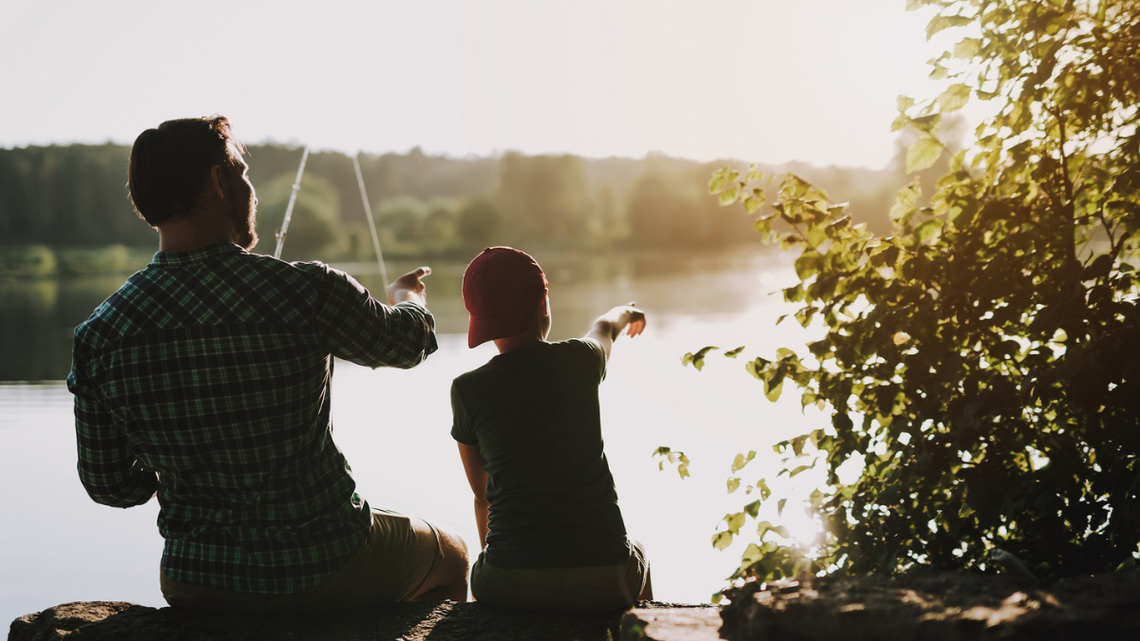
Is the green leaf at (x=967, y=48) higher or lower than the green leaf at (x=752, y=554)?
Answer: higher

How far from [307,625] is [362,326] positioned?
0.71 meters

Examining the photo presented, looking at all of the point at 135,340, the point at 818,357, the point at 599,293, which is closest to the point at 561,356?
the point at 818,357

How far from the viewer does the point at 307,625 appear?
1.92 meters

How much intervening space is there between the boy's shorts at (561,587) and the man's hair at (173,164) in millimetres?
1063

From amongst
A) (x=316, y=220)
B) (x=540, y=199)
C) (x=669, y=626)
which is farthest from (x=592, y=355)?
(x=540, y=199)

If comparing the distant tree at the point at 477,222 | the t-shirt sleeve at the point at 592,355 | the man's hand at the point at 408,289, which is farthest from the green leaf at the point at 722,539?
the distant tree at the point at 477,222

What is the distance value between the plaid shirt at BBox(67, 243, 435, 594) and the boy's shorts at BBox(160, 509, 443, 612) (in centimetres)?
4

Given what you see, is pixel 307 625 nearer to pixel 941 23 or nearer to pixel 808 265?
pixel 808 265

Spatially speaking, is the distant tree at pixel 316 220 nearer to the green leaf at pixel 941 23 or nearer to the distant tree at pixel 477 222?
the distant tree at pixel 477 222

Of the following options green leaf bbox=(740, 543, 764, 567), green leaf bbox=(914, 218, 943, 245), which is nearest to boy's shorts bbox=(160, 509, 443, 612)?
green leaf bbox=(740, 543, 764, 567)

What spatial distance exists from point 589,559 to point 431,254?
2847 cm

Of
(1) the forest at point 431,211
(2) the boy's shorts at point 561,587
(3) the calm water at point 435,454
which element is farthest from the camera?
(1) the forest at point 431,211

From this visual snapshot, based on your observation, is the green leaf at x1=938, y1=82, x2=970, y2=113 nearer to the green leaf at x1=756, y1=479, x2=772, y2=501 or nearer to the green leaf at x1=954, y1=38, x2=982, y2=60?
the green leaf at x1=954, y1=38, x2=982, y2=60

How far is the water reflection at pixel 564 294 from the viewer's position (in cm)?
1178
